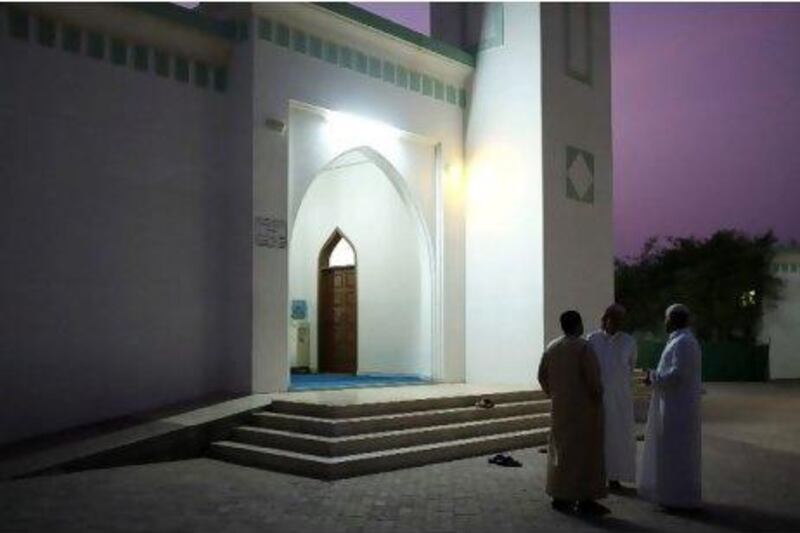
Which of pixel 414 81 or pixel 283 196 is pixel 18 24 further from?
pixel 414 81

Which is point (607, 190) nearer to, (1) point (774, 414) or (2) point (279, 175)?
(1) point (774, 414)

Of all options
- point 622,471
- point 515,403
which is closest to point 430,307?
point 515,403

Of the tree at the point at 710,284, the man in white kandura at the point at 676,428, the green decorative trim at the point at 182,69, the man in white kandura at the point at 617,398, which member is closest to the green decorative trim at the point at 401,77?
the green decorative trim at the point at 182,69

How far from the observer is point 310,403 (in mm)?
8062

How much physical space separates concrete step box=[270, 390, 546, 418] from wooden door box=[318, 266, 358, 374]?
429 centimetres

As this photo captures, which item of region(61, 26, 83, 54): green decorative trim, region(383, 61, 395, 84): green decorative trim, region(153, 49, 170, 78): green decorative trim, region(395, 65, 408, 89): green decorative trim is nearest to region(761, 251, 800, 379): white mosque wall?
region(395, 65, 408, 89): green decorative trim

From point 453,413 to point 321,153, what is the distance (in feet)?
12.4

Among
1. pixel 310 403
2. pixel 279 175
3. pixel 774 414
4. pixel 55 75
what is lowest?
pixel 774 414

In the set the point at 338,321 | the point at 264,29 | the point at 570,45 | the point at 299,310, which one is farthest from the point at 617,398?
the point at 299,310

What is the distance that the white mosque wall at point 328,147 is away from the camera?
935 centimetres

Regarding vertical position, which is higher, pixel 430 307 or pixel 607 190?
pixel 607 190

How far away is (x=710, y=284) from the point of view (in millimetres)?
25203

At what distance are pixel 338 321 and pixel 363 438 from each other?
628cm

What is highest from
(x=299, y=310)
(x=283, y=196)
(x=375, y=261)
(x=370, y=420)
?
(x=283, y=196)
